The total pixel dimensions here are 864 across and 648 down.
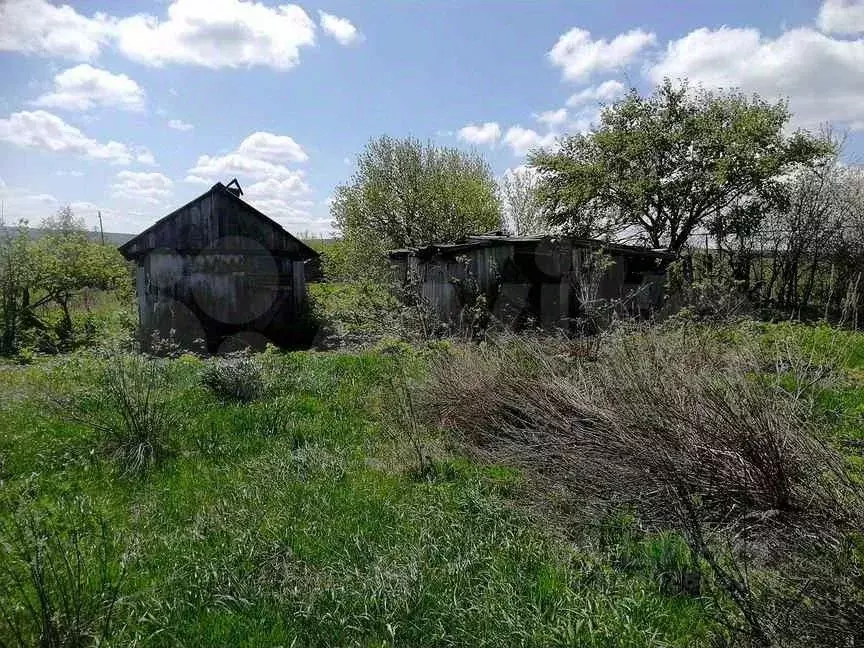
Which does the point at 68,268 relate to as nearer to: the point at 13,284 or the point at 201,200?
the point at 13,284

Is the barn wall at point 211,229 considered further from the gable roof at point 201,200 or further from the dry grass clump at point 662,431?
the dry grass clump at point 662,431

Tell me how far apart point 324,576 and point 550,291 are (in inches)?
386

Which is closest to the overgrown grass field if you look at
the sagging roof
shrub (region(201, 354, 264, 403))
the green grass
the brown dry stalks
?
the green grass

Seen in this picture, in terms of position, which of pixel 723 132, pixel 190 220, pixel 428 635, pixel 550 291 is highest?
pixel 723 132

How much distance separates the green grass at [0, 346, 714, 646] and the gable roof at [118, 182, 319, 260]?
10085mm

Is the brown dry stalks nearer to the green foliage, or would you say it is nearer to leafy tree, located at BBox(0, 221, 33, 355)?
the green foliage

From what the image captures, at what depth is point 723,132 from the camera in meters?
17.2

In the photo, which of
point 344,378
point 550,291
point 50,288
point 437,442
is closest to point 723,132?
point 550,291

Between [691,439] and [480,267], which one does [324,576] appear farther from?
[480,267]

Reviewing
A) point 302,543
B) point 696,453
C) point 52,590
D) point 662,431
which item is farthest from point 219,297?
point 696,453

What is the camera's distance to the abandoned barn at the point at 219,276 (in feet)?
49.5

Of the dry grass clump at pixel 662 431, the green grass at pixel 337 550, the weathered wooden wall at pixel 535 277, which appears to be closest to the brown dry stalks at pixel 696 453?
the dry grass clump at pixel 662 431

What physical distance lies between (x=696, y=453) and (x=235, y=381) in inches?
226

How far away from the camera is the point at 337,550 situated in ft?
11.4
